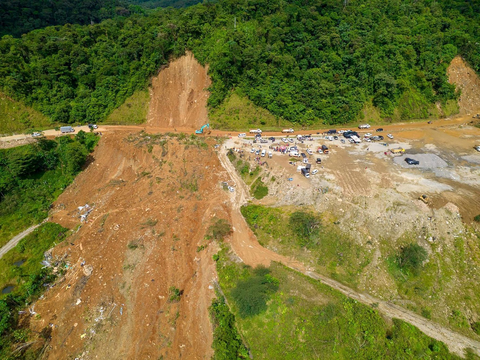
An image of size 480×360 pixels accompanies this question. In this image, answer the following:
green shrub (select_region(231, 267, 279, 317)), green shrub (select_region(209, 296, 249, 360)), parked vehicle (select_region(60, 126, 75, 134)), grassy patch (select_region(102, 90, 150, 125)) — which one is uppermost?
grassy patch (select_region(102, 90, 150, 125))

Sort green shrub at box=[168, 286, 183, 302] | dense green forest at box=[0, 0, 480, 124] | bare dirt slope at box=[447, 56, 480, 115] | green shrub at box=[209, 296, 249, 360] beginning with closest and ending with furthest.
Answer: green shrub at box=[209, 296, 249, 360] → green shrub at box=[168, 286, 183, 302] → dense green forest at box=[0, 0, 480, 124] → bare dirt slope at box=[447, 56, 480, 115]

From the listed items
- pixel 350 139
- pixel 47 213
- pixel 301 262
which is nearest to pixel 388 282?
pixel 301 262

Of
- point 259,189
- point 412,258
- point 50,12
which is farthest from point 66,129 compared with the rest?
point 50,12

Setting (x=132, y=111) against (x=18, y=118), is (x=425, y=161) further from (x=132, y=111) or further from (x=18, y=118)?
(x=18, y=118)

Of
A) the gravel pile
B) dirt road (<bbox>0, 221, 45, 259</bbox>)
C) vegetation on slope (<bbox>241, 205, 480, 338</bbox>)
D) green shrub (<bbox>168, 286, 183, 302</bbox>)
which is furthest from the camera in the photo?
the gravel pile

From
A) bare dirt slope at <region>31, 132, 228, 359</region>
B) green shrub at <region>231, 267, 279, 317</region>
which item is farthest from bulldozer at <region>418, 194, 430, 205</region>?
bare dirt slope at <region>31, 132, 228, 359</region>

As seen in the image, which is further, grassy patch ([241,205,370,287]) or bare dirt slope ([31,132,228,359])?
grassy patch ([241,205,370,287])

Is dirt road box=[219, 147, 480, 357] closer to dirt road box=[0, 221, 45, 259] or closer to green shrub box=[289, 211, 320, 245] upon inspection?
green shrub box=[289, 211, 320, 245]

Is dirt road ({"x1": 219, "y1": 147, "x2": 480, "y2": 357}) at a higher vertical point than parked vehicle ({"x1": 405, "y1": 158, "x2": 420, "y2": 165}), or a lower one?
lower
